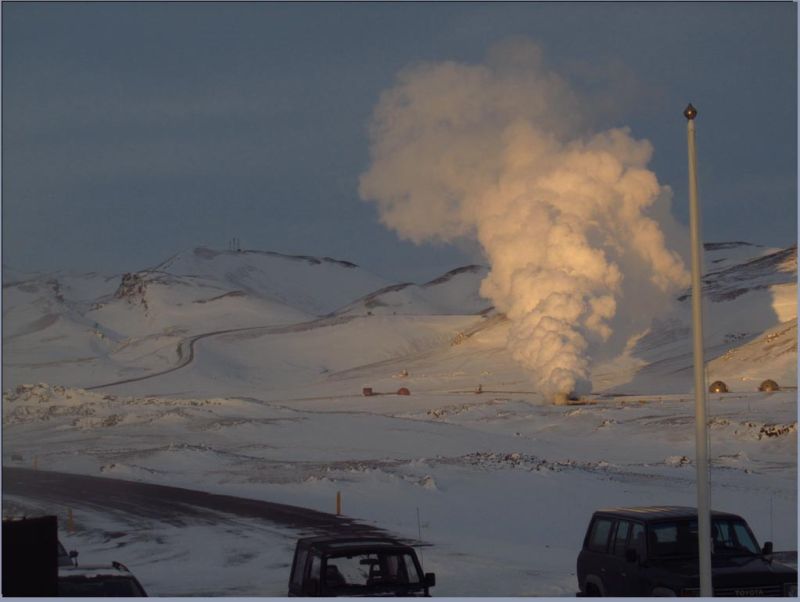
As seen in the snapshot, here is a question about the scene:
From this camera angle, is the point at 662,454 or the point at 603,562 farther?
the point at 662,454

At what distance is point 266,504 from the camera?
35.3 metres

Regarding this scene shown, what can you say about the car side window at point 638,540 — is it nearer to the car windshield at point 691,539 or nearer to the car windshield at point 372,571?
the car windshield at point 691,539

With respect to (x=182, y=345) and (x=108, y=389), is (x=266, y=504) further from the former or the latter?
(x=182, y=345)

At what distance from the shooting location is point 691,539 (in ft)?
51.0

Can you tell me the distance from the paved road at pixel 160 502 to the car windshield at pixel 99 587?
16.1 meters

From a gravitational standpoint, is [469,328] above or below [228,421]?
above

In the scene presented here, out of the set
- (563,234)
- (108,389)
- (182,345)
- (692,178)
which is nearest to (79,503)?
(692,178)

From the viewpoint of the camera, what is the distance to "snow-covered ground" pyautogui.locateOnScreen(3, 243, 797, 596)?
28359mm

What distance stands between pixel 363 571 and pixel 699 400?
15.4 feet

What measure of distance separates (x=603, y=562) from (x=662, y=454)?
40022mm

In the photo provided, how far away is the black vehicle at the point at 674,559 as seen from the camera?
48.3 ft

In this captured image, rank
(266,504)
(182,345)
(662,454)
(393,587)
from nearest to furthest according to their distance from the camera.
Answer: (393,587)
(266,504)
(662,454)
(182,345)

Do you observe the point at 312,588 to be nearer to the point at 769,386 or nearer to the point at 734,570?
the point at 734,570

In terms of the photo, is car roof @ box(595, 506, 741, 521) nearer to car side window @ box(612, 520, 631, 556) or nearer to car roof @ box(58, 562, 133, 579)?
car side window @ box(612, 520, 631, 556)
